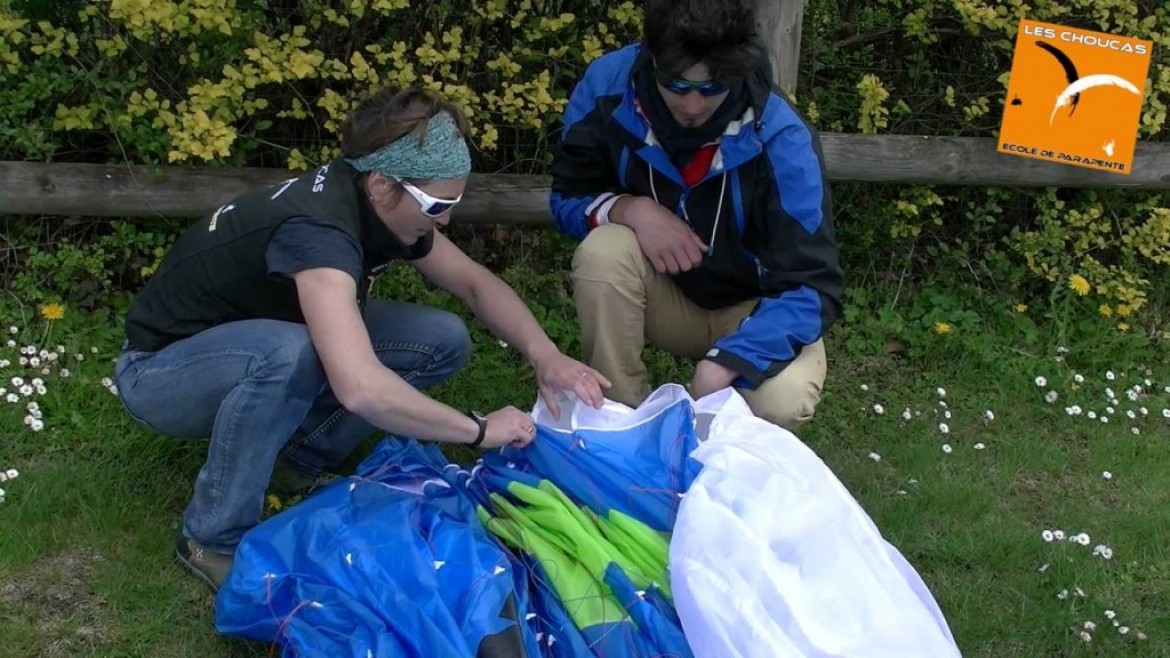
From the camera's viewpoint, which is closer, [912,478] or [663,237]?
[663,237]

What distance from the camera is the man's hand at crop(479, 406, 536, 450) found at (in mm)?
2711

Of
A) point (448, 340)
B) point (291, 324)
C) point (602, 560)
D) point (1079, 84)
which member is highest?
point (1079, 84)

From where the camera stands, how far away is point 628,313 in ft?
10.8

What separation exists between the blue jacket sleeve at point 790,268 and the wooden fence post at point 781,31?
31.3 inches

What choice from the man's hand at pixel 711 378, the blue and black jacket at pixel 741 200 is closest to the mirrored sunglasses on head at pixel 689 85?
the blue and black jacket at pixel 741 200

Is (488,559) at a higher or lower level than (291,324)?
lower

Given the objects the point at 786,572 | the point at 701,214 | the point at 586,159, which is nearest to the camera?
the point at 786,572

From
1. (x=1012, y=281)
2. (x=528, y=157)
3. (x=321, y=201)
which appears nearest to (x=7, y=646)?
(x=321, y=201)

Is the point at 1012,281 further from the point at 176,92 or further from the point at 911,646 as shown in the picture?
the point at 176,92

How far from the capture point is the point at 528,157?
425 cm

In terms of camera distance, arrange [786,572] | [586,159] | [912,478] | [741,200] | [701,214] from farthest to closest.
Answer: [912,478], [586,159], [701,214], [741,200], [786,572]

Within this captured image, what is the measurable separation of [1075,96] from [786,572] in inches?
112

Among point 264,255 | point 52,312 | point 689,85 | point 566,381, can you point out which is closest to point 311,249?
point 264,255

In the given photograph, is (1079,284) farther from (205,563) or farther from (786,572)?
(205,563)
